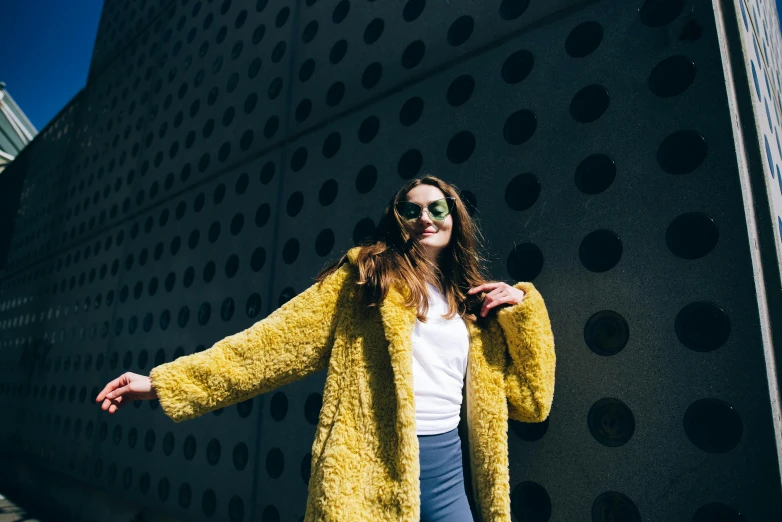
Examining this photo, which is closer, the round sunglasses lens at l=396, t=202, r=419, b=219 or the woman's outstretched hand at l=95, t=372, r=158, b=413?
the woman's outstretched hand at l=95, t=372, r=158, b=413

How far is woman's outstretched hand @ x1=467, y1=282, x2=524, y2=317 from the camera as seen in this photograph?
1.93 metres

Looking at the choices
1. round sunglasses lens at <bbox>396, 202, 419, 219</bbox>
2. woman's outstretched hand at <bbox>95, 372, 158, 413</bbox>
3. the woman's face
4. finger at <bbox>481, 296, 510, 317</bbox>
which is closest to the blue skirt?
finger at <bbox>481, 296, 510, 317</bbox>

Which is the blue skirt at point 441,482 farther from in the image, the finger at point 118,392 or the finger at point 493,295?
the finger at point 118,392

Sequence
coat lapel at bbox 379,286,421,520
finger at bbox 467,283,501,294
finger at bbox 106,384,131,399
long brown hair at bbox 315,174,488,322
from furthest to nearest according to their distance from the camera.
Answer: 1. finger at bbox 467,283,501,294
2. long brown hair at bbox 315,174,488,322
3. finger at bbox 106,384,131,399
4. coat lapel at bbox 379,286,421,520

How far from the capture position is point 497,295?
76.4 inches

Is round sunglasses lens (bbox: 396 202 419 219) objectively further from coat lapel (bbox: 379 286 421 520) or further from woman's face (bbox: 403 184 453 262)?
coat lapel (bbox: 379 286 421 520)

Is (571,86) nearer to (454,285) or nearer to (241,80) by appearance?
(454,285)

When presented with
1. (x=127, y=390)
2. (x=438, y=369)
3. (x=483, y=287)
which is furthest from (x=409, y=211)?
(x=127, y=390)

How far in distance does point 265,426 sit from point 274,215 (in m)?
1.57

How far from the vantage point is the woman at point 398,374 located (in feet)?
5.41

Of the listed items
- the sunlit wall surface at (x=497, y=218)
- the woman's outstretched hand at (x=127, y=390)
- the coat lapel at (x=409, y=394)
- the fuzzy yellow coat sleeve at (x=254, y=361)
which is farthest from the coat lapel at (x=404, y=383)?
the sunlit wall surface at (x=497, y=218)

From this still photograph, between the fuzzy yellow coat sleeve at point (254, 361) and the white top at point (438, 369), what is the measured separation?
350mm

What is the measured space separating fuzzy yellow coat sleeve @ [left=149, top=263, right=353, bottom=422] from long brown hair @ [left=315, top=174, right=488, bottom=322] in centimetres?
15

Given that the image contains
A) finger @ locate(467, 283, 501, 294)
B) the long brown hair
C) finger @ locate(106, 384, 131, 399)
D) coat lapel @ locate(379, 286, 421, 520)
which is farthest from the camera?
finger @ locate(467, 283, 501, 294)
